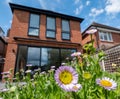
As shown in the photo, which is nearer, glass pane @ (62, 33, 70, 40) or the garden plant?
the garden plant

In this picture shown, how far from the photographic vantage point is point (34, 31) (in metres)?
10.2

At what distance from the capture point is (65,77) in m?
0.66

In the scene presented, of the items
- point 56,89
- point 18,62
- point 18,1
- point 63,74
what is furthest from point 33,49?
point 63,74

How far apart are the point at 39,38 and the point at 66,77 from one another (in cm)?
964

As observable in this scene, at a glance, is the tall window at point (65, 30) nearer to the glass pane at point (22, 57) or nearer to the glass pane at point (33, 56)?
the glass pane at point (33, 56)

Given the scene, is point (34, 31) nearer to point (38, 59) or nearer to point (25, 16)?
point (25, 16)

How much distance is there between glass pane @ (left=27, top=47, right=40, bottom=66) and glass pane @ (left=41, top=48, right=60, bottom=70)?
393 mm

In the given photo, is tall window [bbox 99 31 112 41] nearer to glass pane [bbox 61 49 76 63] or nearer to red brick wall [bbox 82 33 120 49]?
red brick wall [bbox 82 33 120 49]

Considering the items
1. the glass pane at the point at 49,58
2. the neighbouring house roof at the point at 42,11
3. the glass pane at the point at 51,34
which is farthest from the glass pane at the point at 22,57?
the neighbouring house roof at the point at 42,11

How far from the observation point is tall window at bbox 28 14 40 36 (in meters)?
10.2

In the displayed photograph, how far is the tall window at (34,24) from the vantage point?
33.5ft

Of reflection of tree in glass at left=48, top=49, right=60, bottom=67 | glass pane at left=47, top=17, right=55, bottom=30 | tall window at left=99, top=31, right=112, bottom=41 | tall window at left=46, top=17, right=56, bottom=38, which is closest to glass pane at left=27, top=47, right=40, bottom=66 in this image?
reflection of tree in glass at left=48, top=49, right=60, bottom=67

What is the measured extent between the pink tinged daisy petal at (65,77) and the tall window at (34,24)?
9.79m

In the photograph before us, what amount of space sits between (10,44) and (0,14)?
3656 mm
